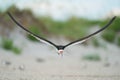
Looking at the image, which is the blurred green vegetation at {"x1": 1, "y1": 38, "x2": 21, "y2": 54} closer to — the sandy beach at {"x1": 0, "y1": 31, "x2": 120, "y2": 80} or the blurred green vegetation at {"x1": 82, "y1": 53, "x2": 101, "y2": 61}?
the sandy beach at {"x1": 0, "y1": 31, "x2": 120, "y2": 80}

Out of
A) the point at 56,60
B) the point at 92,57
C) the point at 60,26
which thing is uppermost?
the point at 60,26

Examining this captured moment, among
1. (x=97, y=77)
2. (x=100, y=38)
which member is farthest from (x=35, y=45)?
(x=97, y=77)

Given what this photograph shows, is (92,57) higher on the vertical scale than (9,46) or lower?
higher

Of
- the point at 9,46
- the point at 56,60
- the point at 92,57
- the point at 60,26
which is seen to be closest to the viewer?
the point at 9,46

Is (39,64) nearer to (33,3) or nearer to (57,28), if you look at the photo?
(33,3)

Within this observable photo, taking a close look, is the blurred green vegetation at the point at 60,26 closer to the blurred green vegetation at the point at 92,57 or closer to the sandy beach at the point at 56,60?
the sandy beach at the point at 56,60

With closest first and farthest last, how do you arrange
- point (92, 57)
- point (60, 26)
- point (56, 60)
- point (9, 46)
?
point (9, 46) < point (56, 60) < point (92, 57) < point (60, 26)

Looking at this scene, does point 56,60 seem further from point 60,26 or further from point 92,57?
point 60,26

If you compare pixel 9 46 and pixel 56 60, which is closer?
pixel 9 46

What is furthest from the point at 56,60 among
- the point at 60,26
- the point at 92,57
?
the point at 60,26

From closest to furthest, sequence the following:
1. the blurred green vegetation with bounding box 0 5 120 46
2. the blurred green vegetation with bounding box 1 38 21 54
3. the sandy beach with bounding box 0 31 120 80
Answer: the sandy beach with bounding box 0 31 120 80 → the blurred green vegetation with bounding box 1 38 21 54 → the blurred green vegetation with bounding box 0 5 120 46
